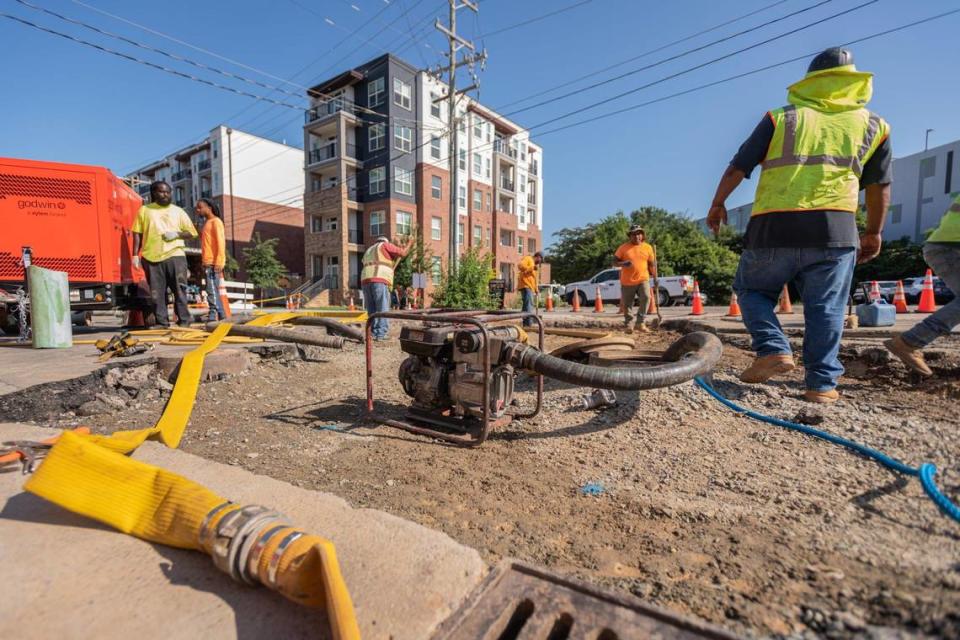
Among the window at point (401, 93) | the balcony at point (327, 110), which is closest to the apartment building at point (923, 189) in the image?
the window at point (401, 93)

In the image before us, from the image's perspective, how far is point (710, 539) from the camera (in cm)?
158

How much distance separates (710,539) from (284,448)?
2240 mm

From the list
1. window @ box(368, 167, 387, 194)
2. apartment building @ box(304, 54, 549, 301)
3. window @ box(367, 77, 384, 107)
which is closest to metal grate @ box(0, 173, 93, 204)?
apartment building @ box(304, 54, 549, 301)

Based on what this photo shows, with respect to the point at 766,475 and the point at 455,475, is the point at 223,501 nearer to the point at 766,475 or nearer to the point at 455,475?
the point at 455,475

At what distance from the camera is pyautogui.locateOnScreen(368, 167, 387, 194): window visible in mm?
Result: 30062

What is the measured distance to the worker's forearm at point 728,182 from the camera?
3.11 meters

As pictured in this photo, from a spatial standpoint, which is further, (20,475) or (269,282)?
(269,282)

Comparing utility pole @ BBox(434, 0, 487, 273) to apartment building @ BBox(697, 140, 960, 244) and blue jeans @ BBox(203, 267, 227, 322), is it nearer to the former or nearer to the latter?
blue jeans @ BBox(203, 267, 227, 322)

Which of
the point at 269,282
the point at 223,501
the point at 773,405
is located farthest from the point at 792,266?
the point at 269,282

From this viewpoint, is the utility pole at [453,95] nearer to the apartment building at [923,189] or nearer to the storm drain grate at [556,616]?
the storm drain grate at [556,616]

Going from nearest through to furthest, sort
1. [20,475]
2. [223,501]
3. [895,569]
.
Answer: [895,569]
[223,501]
[20,475]

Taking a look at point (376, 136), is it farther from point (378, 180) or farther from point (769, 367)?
point (769, 367)

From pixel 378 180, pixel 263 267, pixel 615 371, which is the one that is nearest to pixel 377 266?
pixel 615 371

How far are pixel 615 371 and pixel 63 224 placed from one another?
7465 mm
